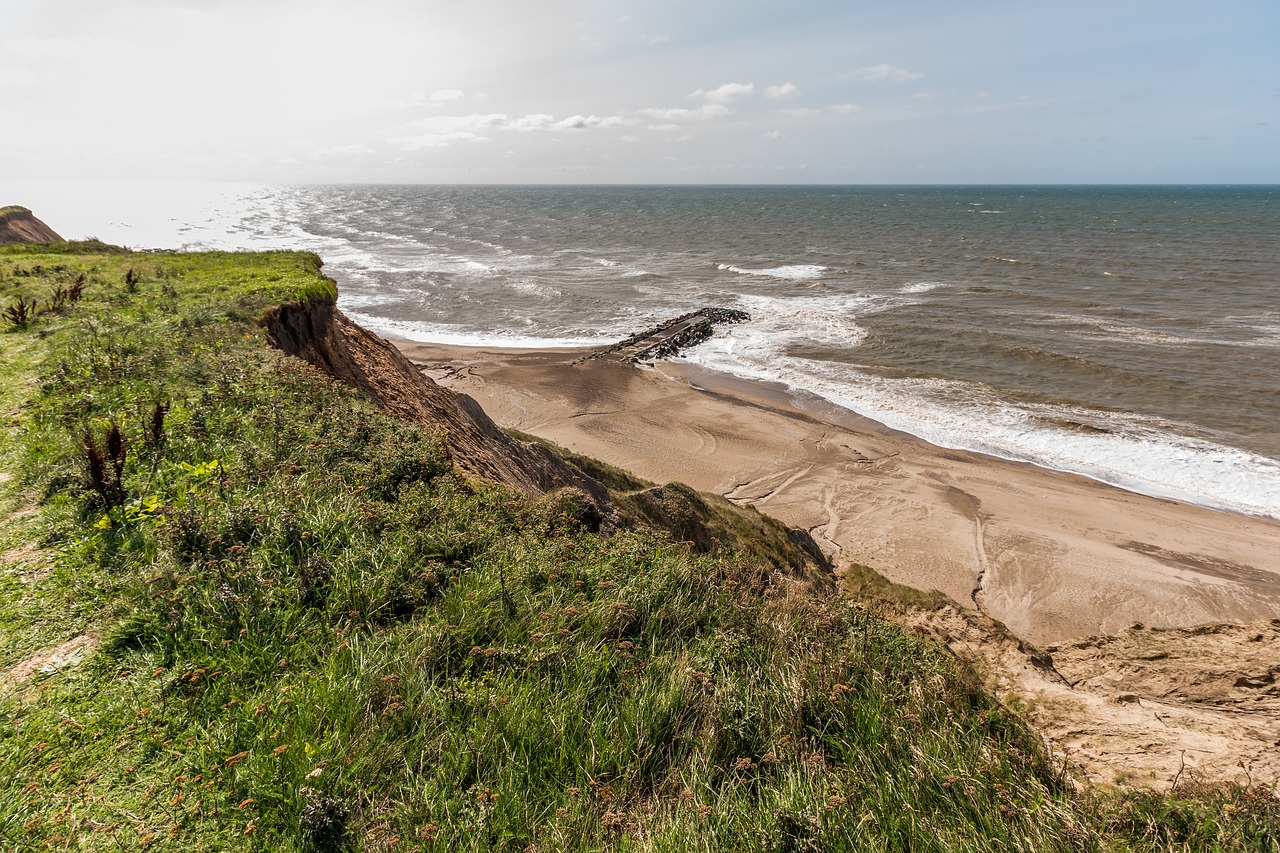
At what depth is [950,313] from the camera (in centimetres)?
4112

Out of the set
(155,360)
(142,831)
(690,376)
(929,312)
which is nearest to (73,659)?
(142,831)

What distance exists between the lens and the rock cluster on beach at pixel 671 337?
3447 centimetres

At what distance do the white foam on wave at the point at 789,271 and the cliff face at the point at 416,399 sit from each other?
46137mm

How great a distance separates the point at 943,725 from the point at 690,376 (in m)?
27.2

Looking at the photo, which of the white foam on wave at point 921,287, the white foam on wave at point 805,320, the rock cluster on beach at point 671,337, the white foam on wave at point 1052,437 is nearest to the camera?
the white foam on wave at point 1052,437

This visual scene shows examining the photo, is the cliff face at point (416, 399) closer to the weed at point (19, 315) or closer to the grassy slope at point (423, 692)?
the weed at point (19, 315)

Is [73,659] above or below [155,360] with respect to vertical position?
below

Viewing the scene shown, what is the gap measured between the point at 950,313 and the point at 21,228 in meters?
57.4

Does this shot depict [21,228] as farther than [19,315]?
Yes

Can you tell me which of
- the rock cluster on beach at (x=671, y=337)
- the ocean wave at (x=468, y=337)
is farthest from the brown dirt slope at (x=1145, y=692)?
the ocean wave at (x=468, y=337)

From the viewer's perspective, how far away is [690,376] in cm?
3186

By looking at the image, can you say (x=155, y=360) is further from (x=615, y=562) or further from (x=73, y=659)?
(x=615, y=562)

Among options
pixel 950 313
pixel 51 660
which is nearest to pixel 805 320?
pixel 950 313

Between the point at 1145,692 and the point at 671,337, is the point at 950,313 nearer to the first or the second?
the point at 671,337
